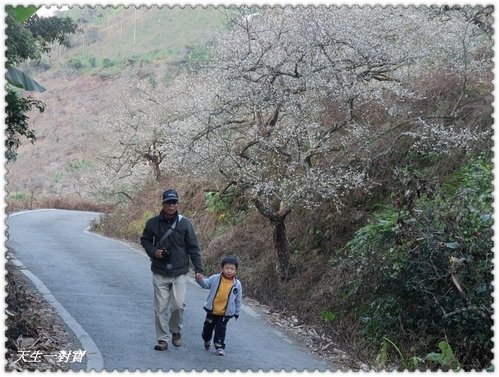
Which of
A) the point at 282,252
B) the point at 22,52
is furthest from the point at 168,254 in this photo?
the point at 282,252

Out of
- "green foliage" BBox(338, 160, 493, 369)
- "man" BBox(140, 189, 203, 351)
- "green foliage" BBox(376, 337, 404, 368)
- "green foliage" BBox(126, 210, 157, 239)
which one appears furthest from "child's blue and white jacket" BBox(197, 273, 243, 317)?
"green foliage" BBox(126, 210, 157, 239)

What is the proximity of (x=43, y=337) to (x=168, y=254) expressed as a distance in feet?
4.86

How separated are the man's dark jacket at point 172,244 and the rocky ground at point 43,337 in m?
1.22

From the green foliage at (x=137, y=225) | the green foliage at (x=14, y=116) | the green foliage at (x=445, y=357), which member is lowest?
the green foliage at (x=137, y=225)

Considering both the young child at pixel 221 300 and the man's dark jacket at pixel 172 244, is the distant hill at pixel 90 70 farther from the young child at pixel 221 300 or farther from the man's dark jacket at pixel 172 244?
the young child at pixel 221 300

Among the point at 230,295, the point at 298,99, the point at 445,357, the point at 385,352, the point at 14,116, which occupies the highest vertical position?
the point at 298,99

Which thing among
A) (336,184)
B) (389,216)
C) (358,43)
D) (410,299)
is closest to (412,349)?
(410,299)

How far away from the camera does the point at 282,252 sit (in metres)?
12.3

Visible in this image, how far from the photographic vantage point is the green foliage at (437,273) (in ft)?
25.7

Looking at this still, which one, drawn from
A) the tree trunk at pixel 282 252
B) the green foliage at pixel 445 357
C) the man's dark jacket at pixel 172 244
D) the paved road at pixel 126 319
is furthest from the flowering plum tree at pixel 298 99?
the man's dark jacket at pixel 172 244

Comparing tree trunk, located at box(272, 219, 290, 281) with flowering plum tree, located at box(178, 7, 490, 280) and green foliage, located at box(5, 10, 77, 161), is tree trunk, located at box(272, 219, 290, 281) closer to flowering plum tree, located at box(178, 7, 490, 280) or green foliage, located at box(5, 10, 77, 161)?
flowering plum tree, located at box(178, 7, 490, 280)

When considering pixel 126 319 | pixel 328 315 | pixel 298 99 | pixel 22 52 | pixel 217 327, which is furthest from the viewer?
pixel 298 99

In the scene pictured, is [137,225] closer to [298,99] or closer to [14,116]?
[298,99]

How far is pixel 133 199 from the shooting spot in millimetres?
23406
